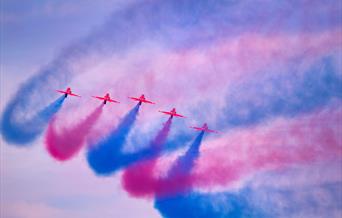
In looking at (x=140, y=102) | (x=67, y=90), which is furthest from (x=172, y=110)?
(x=67, y=90)

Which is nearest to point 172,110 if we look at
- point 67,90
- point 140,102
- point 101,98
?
point 140,102

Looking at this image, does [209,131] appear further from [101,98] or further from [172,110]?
[101,98]

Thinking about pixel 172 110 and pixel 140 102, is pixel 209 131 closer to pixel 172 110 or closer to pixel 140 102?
pixel 172 110

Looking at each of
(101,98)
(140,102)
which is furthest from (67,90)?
(140,102)

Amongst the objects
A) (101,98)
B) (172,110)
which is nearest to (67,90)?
(101,98)

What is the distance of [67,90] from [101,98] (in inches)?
184

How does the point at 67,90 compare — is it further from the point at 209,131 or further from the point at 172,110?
the point at 209,131

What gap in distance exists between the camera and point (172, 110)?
60156mm

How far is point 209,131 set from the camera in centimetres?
6075

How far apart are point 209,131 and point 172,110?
5.67 meters

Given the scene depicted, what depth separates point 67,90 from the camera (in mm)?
61125

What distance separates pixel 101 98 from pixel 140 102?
532cm

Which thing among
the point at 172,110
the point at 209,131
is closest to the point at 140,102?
the point at 172,110

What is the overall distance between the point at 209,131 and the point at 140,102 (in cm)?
990
